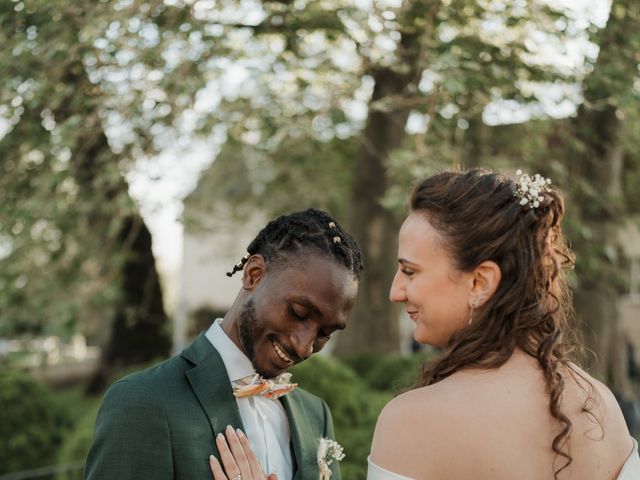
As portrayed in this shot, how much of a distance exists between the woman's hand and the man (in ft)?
0.10

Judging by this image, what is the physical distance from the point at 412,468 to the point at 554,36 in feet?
19.9

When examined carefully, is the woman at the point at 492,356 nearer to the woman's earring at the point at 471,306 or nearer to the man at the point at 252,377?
the woman's earring at the point at 471,306

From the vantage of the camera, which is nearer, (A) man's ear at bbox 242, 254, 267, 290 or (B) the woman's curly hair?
(B) the woman's curly hair

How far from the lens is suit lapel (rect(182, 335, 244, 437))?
2.76 m

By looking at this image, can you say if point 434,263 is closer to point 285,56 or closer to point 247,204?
point 285,56

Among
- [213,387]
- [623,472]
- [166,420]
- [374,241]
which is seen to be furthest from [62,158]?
[623,472]

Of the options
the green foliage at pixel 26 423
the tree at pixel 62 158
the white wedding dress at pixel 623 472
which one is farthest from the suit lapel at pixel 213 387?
the green foliage at pixel 26 423

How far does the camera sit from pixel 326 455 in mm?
3127

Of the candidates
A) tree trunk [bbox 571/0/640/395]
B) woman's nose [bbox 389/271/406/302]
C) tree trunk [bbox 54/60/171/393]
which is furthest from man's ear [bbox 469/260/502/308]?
tree trunk [bbox 571/0/640/395]

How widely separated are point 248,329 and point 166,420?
41 cm

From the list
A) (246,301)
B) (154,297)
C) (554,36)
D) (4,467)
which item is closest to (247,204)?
(154,297)

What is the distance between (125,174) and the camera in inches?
340

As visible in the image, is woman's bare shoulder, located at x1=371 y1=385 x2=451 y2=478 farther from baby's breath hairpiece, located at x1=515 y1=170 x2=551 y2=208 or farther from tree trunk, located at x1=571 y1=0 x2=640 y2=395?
tree trunk, located at x1=571 y1=0 x2=640 y2=395

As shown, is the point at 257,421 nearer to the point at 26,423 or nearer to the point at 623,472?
the point at 623,472
